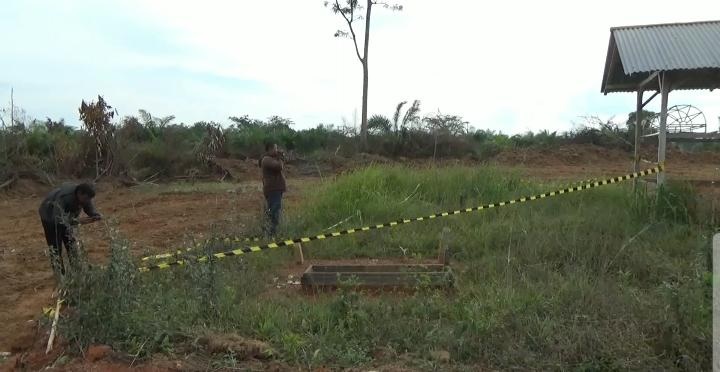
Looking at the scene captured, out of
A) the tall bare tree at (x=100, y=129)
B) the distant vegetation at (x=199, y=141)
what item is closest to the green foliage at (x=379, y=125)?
the distant vegetation at (x=199, y=141)

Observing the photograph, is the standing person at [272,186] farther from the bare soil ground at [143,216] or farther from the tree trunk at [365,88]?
the tree trunk at [365,88]

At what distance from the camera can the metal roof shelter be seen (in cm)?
851

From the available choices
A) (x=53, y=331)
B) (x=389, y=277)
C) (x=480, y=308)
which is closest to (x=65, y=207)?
(x=53, y=331)

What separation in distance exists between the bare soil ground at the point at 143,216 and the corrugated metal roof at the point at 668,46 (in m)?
1.98

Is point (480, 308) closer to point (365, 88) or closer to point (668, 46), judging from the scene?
point (668, 46)

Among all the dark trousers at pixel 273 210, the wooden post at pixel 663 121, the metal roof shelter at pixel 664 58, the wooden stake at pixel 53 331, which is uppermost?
the metal roof shelter at pixel 664 58

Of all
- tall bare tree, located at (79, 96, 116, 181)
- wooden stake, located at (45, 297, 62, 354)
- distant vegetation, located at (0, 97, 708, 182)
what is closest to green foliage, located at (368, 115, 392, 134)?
distant vegetation, located at (0, 97, 708, 182)

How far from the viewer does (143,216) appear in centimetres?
1231

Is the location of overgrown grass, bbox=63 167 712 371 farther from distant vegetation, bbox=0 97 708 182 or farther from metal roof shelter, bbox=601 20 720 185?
distant vegetation, bbox=0 97 708 182

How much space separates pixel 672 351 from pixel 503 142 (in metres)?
23.3

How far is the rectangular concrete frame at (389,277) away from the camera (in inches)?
224

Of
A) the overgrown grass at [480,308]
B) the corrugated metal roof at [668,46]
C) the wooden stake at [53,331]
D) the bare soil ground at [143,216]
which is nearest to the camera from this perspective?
the overgrown grass at [480,308]

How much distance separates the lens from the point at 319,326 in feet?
15.3

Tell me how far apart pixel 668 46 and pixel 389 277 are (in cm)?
619
